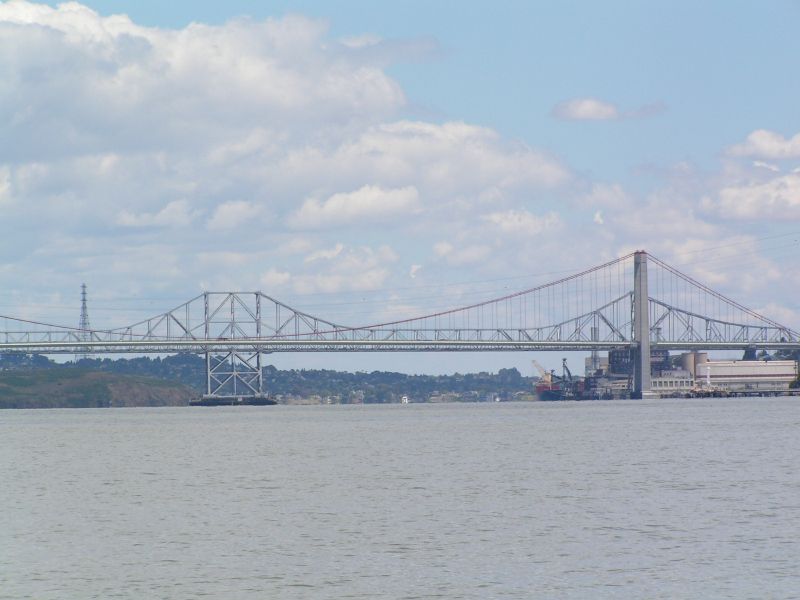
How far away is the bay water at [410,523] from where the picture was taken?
23.9m

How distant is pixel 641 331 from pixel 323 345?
115ft

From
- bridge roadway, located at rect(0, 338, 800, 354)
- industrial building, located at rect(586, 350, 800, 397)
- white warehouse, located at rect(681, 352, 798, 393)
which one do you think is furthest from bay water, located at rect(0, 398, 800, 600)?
white warehouse, located at rect(681, 352, 798, 393)

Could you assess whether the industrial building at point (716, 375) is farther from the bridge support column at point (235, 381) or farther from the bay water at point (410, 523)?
the bay water at point (410, 523)

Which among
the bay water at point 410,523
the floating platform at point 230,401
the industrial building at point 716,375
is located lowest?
the bay water at point 410,523

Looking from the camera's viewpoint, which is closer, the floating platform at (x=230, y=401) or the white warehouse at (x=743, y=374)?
the floating platform at (x=230, y=401)

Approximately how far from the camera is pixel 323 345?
456ft

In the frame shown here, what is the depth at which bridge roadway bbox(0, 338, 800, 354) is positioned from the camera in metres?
133

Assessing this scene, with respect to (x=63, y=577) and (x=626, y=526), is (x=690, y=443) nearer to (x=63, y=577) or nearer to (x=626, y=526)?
(x=626, y=526)

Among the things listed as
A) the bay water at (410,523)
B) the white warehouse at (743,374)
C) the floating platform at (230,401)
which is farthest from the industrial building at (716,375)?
the bay water at (410,523)

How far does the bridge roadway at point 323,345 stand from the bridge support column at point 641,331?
5.88ft

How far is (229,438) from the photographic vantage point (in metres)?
74.2

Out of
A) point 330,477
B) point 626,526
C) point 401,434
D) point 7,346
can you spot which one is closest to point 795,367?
point 7,346

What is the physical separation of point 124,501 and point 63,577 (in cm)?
1282

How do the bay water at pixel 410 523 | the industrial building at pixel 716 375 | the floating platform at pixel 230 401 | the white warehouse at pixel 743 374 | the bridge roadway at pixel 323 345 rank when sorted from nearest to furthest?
the bay water at pixel 410 523 → the bridge roadway at pixel 323 345 → the floating platform at pixel 230 401 → the industrial building at pixel 716 375 → the white warehouse at pixel 743 374
